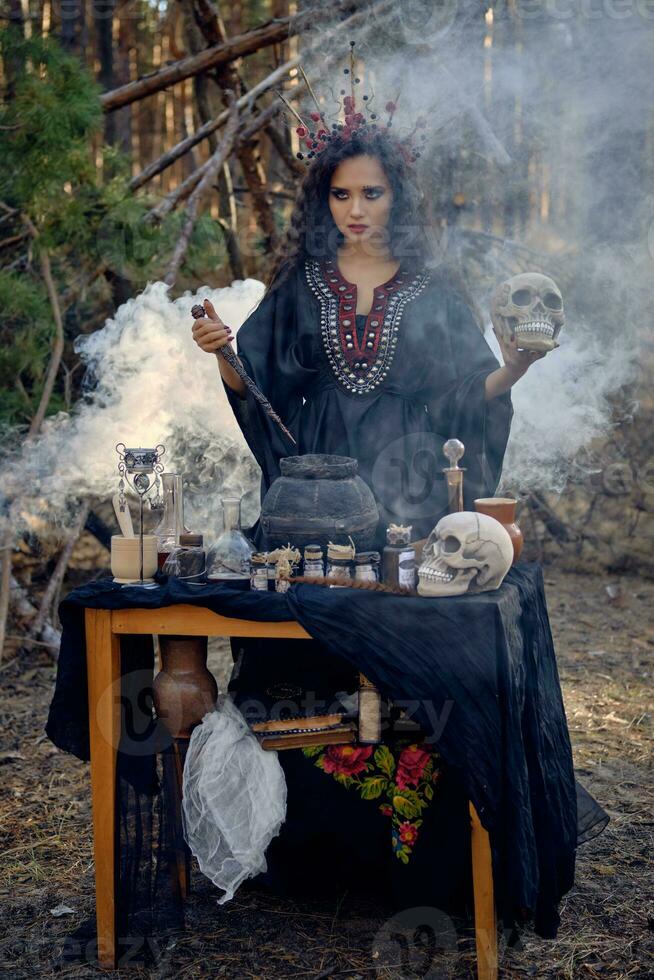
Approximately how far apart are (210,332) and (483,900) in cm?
156

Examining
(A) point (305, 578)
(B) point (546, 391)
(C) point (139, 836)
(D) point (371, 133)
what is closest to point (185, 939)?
(C) point (139, 836)

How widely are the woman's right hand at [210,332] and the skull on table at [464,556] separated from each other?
0.81 metres

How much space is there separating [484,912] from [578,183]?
5404 mm

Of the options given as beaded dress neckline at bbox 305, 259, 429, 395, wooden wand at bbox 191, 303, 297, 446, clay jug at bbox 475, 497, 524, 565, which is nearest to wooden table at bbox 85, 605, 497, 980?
clay jug at bbox 475, 497, 524, 565

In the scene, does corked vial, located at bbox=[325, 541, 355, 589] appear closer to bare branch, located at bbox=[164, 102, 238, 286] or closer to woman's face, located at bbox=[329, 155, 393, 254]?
woman's face, located at bbox=[329, 155, 393, 254]

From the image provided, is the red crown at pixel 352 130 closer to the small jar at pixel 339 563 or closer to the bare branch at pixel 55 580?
the small jar at pixel 339 563

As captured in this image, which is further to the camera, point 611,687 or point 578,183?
point 578,183

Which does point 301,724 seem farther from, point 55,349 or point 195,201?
point 195,201

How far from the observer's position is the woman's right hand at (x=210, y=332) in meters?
2.68

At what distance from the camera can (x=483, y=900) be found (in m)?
2.32

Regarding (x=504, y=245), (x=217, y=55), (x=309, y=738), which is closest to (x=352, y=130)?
(x=309, y=738)

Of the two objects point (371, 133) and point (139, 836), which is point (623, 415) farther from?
point (139, 836)

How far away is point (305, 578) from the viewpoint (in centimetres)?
235

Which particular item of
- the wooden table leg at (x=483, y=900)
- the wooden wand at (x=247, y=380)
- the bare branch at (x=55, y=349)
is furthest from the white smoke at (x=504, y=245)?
the wooden table leg at (x=483, y=900)
